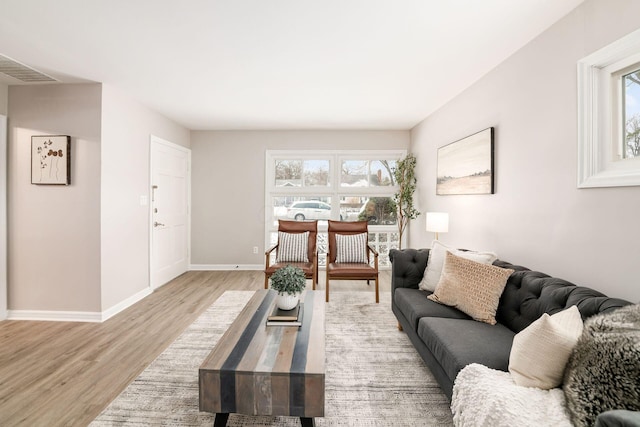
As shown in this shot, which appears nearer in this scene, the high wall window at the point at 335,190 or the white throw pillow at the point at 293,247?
the white throw pillow at the point at 293,247

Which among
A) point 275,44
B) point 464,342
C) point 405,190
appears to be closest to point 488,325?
point 464,342

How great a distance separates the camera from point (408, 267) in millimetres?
2758

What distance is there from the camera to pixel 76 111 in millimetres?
3066

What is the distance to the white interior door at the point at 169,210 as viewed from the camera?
13.4 feet

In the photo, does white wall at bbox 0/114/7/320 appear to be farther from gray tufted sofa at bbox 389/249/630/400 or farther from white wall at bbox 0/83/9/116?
gray tufted sofa at bbox 389/249/630/400

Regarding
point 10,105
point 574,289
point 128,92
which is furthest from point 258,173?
point 574,289

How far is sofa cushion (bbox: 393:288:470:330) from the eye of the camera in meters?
2.12

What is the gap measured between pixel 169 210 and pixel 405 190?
146 inches

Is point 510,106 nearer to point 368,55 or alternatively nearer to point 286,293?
point 368,55

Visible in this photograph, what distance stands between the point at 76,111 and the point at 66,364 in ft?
8.00

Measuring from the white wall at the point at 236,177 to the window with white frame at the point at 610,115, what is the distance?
3.40m

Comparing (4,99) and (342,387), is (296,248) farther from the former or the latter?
(4,99)

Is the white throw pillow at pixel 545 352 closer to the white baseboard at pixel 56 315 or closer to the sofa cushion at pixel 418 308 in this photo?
the sofa cushion at pixel 418 308

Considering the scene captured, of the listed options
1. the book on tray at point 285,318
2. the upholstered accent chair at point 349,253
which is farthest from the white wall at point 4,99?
the upholstered accent chair at point 349,253
